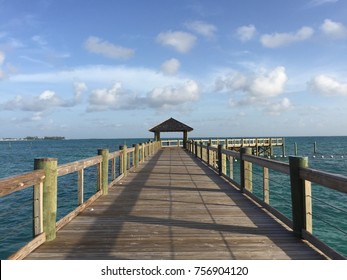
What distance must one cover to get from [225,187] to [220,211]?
290 cm

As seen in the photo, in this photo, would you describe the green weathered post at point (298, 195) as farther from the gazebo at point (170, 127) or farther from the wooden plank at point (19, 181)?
the gazebo at point (170, 127)

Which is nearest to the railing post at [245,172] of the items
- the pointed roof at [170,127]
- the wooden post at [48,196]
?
the wooden post at [48,196]

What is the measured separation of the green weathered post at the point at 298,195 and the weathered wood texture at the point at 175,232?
0.65 feet

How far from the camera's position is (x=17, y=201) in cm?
1650

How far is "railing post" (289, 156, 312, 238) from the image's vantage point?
427 cm

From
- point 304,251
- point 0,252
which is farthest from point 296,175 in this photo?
point 0,252

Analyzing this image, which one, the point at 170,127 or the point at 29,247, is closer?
the point at 29,247

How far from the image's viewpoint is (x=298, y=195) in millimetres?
4383

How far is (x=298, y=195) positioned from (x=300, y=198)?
0.05m

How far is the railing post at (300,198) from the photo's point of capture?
4.27 m

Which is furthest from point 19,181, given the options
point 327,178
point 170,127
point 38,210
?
point 170,127

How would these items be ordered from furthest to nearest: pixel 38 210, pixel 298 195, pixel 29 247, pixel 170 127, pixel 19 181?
pixel 170 127 < pixel 298 195 < pixel 38 210 < pixel 29 247 < pixel 19 181

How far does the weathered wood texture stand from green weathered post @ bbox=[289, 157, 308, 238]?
0.20 m

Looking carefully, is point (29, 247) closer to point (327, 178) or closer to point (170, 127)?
point (327, 178)
